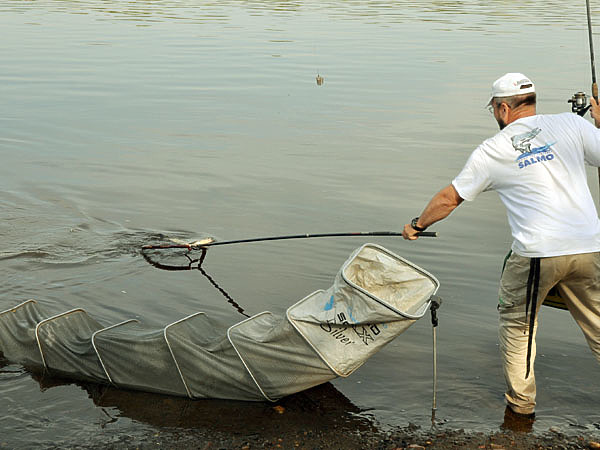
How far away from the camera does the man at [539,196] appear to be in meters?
4.61

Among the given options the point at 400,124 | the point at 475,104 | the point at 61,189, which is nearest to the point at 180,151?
the point at 61,189

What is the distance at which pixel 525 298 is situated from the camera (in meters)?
4.81

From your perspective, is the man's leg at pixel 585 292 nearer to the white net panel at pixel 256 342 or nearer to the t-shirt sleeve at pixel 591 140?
the t-shirt sleeve at pixel 591 140

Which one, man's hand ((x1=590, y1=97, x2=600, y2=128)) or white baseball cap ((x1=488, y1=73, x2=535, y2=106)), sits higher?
white baseball cap ((x1=488, y1=73, x2=535, y2=106))

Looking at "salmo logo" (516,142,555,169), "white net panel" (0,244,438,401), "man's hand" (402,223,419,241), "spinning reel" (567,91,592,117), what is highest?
"spinning reel" (567,91,592,117)

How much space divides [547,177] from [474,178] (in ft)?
1.36

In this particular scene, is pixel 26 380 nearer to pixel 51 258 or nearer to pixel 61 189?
pixel 51 258

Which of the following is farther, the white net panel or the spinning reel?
the spinning reel

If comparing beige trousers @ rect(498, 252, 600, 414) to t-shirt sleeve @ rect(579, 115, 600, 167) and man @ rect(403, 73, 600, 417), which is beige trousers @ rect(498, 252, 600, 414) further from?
t-shirt sleeve @ rect(579, 115, 600, 167)

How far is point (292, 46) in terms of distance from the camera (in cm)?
2398

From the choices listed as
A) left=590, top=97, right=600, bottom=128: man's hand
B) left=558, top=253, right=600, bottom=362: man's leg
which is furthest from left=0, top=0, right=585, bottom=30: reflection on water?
left=558, top=253, right=600, bottom=362: man's leg

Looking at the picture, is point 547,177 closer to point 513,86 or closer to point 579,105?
point 513,86

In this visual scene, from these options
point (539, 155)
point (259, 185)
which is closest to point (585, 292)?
point (539, 155)

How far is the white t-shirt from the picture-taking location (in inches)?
181
